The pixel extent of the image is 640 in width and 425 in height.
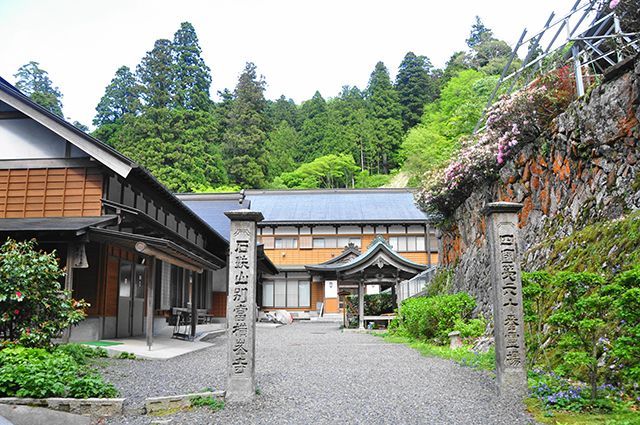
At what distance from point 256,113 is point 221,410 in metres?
48.7

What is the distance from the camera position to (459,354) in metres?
10.9

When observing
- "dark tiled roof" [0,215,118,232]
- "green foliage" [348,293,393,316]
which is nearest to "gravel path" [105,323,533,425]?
"dark tiled roof" [0,215,118,232]

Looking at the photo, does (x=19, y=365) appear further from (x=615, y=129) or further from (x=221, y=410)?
(x=615, y=129)

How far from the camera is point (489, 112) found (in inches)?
520

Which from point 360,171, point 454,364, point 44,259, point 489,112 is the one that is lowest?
point 454,364

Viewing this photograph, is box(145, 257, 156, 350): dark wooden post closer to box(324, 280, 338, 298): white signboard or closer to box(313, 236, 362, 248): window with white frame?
box(324, 280, 338, 298): white signboard

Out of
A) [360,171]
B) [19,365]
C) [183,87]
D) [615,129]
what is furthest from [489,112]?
[360,171]

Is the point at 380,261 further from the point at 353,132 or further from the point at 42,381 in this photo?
the point at 353,132

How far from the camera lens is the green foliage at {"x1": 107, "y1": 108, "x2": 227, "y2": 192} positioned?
42875 millimetres

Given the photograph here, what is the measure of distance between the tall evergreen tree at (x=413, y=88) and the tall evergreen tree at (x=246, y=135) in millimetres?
16260

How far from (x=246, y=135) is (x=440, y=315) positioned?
133 feet

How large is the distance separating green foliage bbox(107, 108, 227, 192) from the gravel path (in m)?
33.1

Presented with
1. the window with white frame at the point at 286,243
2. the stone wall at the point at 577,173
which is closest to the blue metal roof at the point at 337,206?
the window with white frame at the point at 286,243

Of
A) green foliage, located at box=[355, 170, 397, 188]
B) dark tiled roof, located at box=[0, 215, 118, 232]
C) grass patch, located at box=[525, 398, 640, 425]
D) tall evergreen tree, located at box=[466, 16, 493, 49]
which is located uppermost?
tall evergreen tree, located at box=[466, 16, 493, 49]
